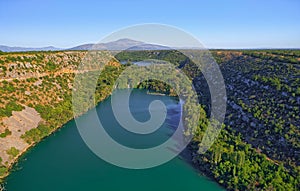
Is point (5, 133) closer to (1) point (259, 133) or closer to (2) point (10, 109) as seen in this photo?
(2) point (10, 109)

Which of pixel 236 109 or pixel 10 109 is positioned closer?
pixel 10 109

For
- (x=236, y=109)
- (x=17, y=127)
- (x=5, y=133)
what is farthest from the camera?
(x=236, y=109)

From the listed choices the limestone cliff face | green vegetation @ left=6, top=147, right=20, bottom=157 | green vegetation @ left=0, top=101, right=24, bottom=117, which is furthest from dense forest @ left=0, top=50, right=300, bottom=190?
the limestone cliff face

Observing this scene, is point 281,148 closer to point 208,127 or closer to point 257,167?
point 257,167

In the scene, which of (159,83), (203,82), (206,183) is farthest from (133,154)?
(159,83)

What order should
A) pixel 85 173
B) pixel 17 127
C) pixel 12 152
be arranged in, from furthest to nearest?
1. pixel 17 127
2. pixel 12 152
3. pixel 85 173

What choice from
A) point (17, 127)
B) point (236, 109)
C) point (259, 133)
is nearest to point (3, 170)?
point (17, 127)

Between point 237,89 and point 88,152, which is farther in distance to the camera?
point 237,89

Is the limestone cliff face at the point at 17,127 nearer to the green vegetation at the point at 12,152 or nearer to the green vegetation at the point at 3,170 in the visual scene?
the green vegetation at the point at 12,152

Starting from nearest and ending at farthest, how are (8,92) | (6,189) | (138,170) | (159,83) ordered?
(6,189)
(138,170)
(8,92)
(159,83)
